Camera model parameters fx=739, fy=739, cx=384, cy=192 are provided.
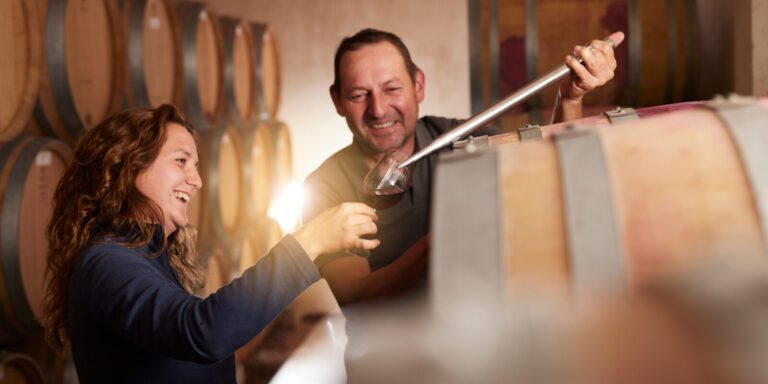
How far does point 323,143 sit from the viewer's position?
557cm

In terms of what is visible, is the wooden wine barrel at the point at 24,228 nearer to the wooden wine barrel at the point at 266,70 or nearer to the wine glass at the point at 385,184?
the wine glass at the point at 385,184

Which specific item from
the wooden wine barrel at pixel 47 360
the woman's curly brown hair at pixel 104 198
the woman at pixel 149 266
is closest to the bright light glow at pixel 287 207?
the wooden wine barrel at pixel 47 360

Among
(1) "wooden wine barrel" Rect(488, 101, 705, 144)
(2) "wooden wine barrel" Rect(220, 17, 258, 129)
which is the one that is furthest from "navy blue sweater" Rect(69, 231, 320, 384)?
(2) "wooden wine barrel" Rect(220, 17, 258, 129)

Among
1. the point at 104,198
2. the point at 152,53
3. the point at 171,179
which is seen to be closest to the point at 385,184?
the point at 171,179

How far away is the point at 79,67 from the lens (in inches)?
116

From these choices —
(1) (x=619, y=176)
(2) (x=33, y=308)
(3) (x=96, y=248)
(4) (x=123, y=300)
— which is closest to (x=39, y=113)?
(2) (x=33, y=308)

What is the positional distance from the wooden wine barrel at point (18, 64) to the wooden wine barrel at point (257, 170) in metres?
1.94

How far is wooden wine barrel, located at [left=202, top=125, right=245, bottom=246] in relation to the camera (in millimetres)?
4000

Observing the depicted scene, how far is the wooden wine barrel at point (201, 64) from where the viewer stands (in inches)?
151

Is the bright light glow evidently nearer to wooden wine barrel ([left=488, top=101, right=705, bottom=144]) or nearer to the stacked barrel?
the stacked barrel

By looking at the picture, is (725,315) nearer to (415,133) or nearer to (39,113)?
(415,133)

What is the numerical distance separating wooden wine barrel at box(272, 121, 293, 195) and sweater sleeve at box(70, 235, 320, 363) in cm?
366

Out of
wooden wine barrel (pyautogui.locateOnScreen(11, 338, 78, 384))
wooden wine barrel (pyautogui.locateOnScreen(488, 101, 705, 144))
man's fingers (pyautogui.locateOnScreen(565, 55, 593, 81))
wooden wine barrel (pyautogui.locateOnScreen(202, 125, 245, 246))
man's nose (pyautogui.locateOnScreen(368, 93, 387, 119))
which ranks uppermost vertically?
man's fingers (pyautogui.locateOnScreen(565, 55, 593, 81))

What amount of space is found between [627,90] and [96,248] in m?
2.88
